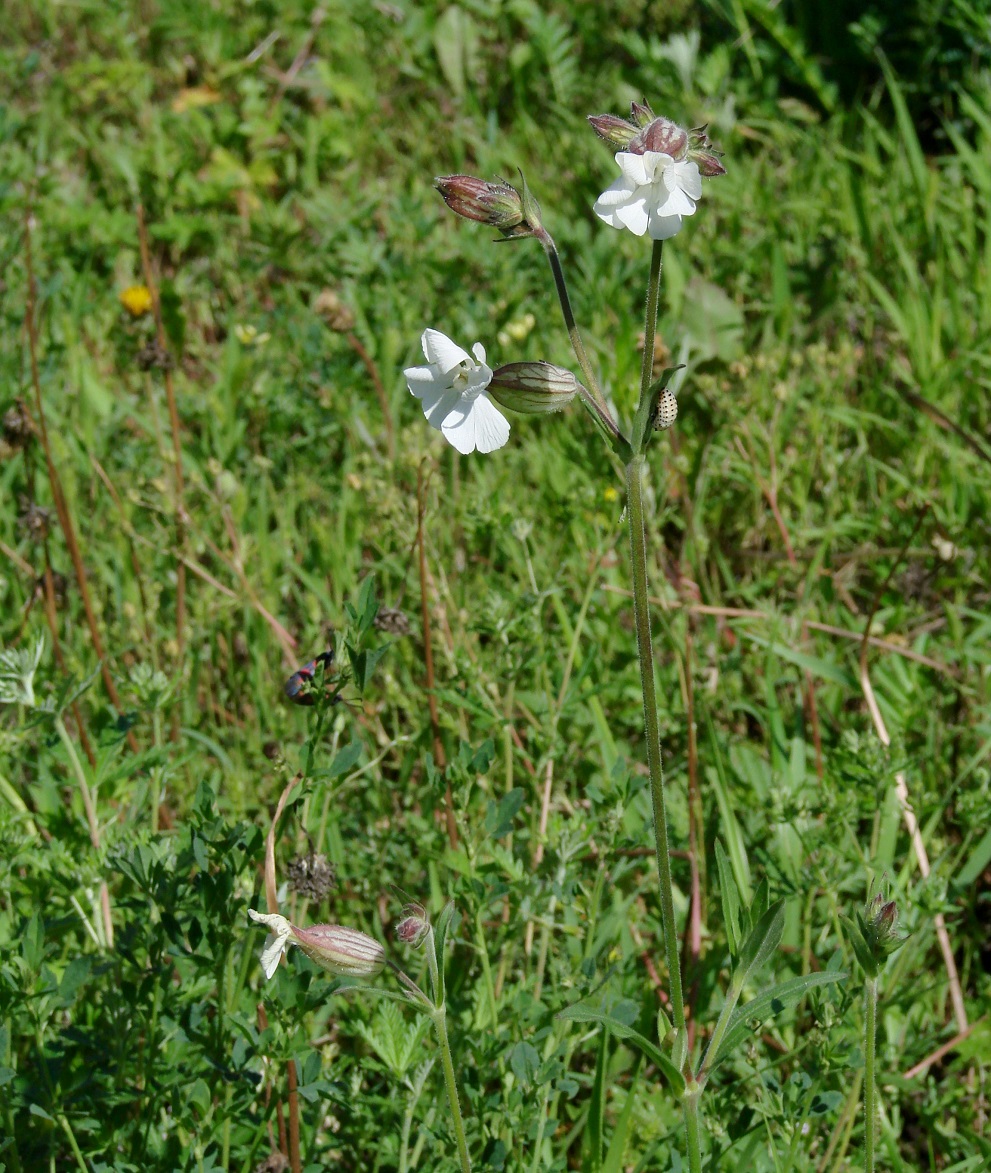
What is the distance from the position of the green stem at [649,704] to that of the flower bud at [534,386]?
118 mm

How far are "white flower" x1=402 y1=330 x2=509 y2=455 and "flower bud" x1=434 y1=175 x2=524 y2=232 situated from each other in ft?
0.47

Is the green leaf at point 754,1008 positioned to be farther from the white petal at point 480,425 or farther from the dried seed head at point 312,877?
the white petal at point 480,425

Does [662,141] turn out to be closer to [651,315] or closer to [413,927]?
[651,315]

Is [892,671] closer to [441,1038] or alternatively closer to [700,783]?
[700,783]

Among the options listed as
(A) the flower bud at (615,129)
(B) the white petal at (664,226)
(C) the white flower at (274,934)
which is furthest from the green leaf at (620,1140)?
(A) the flower bud at (615,129)

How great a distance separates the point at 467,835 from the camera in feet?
5.76

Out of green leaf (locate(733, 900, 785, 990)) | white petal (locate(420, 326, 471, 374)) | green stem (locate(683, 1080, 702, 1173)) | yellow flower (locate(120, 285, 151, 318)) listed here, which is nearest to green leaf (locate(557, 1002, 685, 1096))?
green stem (locate(683, 1080, 702, 1173))

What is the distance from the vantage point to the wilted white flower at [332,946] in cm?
128

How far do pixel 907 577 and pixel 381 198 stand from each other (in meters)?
2.23

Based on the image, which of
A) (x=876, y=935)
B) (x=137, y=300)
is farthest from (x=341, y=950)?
(x=137, y=300)

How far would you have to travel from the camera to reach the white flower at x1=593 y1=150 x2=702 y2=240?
125 centimetres

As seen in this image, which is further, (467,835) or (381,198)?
(381,198)

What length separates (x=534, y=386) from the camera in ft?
4.42

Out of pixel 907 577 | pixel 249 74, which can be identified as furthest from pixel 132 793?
pixel 249 74
